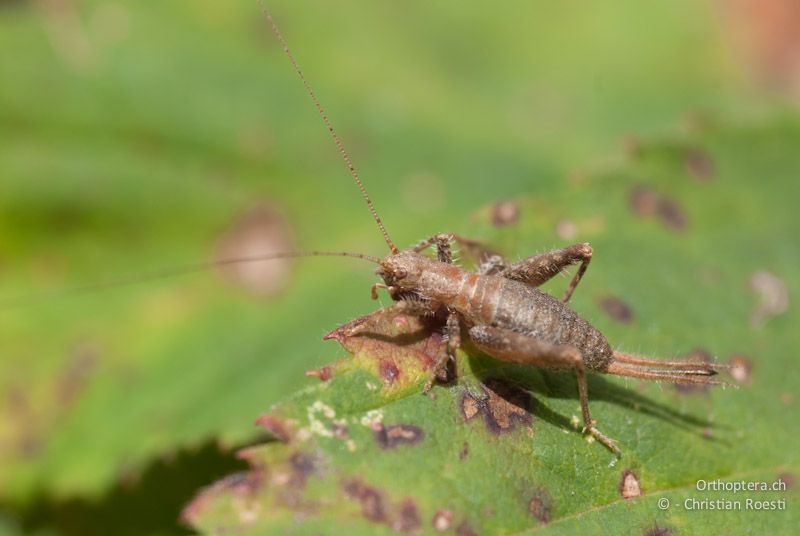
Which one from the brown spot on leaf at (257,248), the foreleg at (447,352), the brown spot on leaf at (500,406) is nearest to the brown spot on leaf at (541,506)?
the brown spot on leaf at (500,406)

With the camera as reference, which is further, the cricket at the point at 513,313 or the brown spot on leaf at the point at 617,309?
the brown spot on leaf at the point at 617,309

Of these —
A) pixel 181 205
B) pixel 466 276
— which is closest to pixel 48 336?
pixel 181 205

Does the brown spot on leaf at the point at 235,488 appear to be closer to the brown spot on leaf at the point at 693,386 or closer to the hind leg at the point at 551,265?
the hind leg at the point at 551,265

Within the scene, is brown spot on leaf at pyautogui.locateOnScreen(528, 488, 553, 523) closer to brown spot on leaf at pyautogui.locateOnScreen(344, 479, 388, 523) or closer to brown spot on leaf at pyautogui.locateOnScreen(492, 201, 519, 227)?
brown spot on leaf at pyautogui.locateOnScreen(344, 479, 388, 523)

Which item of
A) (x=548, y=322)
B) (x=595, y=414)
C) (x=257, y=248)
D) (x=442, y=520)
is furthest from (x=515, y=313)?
(x=257, y=248)

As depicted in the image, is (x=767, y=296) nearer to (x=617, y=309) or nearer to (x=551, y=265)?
(x=617, y=309)

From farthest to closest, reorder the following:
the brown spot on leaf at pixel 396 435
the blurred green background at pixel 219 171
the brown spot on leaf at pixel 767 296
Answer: the blurred green background at pixel 219 171, the brown spot on leaf at pixel 767 296, the brown spot on leaf at pixel 396 435
